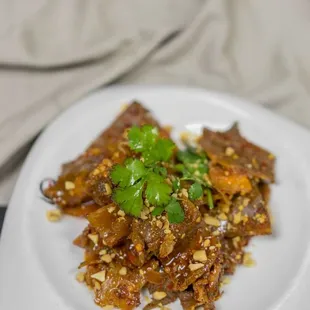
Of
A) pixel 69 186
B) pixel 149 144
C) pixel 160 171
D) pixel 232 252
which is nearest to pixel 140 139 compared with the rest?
pixel 149 144

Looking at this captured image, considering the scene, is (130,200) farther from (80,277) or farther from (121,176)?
(80,277)

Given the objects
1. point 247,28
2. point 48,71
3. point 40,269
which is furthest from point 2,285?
point 247,28

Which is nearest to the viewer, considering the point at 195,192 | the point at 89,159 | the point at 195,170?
the point at 195,192

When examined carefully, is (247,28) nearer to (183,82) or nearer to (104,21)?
(183,82)

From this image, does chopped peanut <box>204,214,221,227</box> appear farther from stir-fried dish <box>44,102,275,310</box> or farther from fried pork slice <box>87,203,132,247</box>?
fried pork slice <box>87,203,132,247</box>

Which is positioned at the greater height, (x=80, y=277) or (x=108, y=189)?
(x=108, y=189)

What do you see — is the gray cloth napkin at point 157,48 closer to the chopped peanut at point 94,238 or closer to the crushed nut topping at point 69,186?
the crushed nut topping at point 69,186
